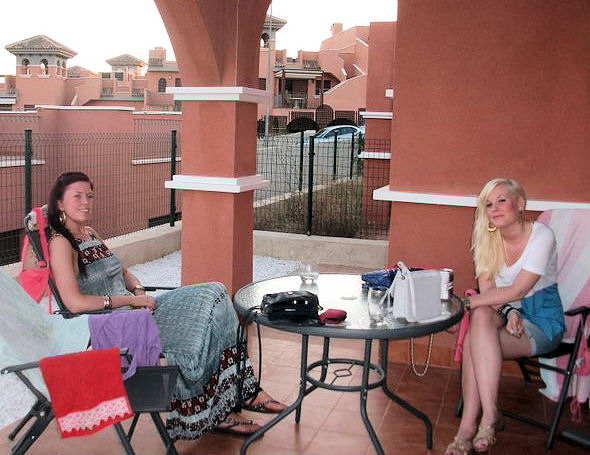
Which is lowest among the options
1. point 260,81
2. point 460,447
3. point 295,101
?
point 460,447

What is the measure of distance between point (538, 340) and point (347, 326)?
1.10 metres

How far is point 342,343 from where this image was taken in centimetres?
499

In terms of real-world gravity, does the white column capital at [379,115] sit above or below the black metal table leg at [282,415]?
above

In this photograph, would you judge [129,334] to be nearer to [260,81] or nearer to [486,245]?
[486,245]

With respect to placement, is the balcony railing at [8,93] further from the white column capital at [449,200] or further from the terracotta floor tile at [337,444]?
the terracotta floor tile at [337,444]

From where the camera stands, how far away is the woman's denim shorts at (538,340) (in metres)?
3.36

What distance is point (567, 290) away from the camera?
377 centimetres

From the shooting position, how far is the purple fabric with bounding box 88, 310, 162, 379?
9.72ft

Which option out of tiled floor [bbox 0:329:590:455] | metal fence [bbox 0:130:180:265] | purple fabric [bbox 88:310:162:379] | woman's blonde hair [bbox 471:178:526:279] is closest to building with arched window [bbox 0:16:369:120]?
metal fence [bbox 0:130:180:265]

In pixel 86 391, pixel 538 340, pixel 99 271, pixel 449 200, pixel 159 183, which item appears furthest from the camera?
pixel 159 183

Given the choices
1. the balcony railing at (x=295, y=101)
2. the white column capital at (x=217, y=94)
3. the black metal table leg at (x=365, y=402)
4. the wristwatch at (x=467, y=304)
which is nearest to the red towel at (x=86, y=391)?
the black metal table leg at (x=365, y=402)

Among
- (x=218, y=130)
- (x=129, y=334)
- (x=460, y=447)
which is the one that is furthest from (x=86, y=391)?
(x=218, y=130)

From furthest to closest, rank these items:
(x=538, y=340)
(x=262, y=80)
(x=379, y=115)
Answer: (x=262, y=80), (x=379, y=115), (x=538, y=340)

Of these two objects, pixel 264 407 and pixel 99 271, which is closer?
pixel 99 271
